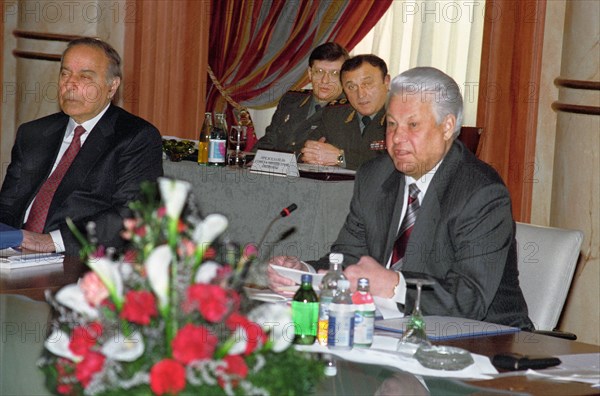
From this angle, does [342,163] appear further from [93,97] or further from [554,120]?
[93,97]

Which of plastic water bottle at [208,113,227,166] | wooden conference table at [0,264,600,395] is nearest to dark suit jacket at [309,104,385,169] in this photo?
plastic water bottle at [208,113,227,166]

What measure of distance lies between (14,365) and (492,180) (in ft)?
4.49

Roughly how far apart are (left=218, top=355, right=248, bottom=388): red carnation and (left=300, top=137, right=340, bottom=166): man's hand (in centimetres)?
390

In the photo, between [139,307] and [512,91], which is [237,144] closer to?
[512,91]

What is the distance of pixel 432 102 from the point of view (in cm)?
280

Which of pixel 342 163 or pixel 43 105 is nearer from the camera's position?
pixel 342 163

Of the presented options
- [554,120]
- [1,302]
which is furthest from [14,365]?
[554,120]

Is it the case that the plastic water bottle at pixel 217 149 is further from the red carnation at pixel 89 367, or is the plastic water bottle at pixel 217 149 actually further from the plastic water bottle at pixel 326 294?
the red carnation at pixel 89 367

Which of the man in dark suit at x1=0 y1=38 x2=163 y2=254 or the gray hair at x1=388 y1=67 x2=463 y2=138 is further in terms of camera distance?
the man in dark suit at x1=0 y1=38 x2=163 y2=254

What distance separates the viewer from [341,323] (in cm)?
219

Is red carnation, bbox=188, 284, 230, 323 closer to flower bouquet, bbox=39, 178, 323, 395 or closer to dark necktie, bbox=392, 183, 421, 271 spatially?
flower bouquet, bbox=39, 178, 323, 395

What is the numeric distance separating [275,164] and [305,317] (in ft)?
8.76

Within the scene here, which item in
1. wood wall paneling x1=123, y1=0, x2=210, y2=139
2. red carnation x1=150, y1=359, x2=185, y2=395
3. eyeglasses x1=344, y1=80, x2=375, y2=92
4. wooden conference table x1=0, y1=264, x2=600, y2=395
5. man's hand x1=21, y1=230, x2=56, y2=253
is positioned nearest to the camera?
red carnation x1=150, y1=359, x2=185, y2=395

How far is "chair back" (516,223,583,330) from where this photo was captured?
9.51ft
